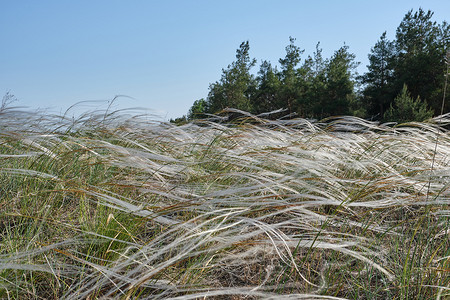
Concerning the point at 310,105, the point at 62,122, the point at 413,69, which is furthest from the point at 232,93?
the point at 62,122

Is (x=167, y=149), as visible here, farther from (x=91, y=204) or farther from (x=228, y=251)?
(x=228, y=251)

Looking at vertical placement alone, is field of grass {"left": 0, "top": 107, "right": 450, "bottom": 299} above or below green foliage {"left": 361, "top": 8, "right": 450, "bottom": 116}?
below

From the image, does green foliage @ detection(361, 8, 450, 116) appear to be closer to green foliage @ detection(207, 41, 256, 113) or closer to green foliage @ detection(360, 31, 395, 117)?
green foliage @ detection(360, 31, 395, 117)

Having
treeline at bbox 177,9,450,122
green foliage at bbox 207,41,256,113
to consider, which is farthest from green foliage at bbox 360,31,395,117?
green foliage at bbox 207,41,256,113

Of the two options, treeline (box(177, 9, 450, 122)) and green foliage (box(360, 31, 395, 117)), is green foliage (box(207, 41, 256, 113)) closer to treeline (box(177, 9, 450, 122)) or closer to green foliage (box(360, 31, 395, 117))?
treeline (box(177, 9, 450, 122))

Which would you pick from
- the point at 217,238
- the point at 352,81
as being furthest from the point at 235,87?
the point at 217,238

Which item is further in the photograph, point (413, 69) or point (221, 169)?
point (413, 69)

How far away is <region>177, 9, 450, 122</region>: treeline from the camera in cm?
2228

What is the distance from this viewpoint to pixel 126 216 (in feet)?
3.66

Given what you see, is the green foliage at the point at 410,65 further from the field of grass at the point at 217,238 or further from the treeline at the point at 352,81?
the field of grass at the point at 217,238

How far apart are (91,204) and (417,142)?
5.62 ft

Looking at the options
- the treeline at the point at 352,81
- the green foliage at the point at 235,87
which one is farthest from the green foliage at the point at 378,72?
the green foliage at the point at 235,87

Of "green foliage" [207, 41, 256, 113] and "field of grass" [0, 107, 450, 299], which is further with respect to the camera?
"green foliage" [207, 41, 256, 113]

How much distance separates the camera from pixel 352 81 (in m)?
24.8
